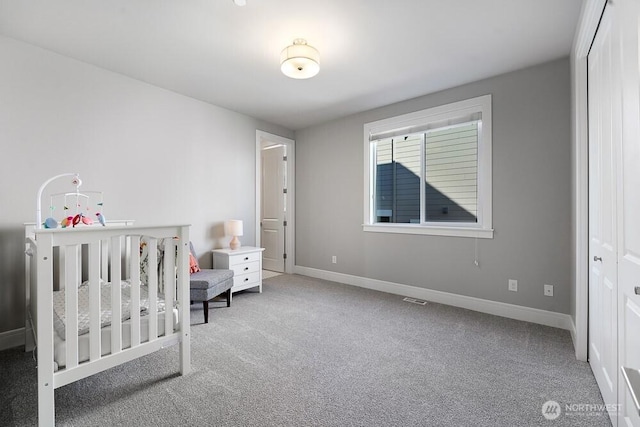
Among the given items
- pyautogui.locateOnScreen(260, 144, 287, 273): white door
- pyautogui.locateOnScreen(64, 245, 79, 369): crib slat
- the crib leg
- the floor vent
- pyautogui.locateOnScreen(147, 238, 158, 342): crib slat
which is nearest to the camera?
the crib leg

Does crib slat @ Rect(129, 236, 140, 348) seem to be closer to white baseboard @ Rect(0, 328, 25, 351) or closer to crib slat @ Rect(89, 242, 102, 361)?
crib slat @ Rect(89, 242, 102, 361)

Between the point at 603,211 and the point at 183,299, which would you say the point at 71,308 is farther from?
the point at 603,211

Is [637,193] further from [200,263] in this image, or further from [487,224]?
[200,263]

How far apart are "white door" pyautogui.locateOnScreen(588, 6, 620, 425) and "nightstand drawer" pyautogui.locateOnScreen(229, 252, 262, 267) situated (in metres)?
3.29

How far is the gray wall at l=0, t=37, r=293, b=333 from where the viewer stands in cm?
238

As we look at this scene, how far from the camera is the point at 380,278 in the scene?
400cm

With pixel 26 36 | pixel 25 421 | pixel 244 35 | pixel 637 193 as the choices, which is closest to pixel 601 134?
pixel 637 193

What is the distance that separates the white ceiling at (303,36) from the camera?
2.03 metres

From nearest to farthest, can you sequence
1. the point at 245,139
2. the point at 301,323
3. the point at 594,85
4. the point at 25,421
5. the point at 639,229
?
the point at 639,229
the point at 25,421
the point at 594,85
the point at 301,323
the point at 245,139

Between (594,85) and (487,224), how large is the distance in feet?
5.02

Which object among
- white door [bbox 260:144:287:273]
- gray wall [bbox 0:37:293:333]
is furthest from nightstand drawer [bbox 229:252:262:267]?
white door [bbox 260:144:287:273]

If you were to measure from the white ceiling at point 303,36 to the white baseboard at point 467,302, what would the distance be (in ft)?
7.67

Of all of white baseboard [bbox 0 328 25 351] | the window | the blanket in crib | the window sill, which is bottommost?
white baseboard [bbox 0 328 25 351]

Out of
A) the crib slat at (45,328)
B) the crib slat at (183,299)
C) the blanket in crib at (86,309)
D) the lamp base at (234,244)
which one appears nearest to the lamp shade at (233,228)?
the lamp base at (234,244)
